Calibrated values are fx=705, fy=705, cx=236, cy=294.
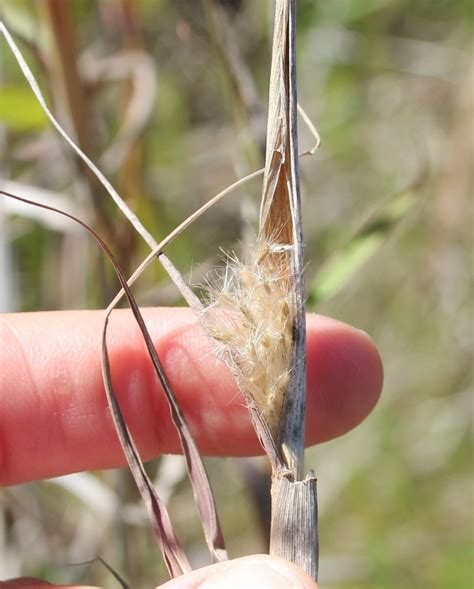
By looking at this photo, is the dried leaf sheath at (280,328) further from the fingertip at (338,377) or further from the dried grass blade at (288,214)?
the fingertip at (338,377)

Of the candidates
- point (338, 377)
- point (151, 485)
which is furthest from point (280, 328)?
point (338, 377)

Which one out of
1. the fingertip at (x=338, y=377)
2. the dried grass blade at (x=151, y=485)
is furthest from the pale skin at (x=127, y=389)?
the dried grass blade at (x=151, y=485)

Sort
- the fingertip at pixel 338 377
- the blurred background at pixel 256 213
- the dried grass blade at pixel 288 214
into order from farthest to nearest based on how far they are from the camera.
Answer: the blurred background at pixel 256 213 < the fingertip at pixel 338 377 < the dried grass blade at pixel 288 214

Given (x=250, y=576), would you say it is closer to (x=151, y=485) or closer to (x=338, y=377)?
(x=151, y=485)

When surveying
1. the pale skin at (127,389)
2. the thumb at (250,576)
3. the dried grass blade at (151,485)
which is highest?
the pale skin at (127,389)

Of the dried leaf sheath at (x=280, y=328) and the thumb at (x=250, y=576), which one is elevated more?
the dried leaf sheath at (x=280, y=328)

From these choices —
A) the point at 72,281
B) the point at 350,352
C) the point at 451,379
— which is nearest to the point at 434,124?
the point at 451,379

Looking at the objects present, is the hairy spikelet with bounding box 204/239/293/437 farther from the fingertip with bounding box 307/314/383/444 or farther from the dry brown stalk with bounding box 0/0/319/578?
the fingertip with bounding box 307/314/383/444
